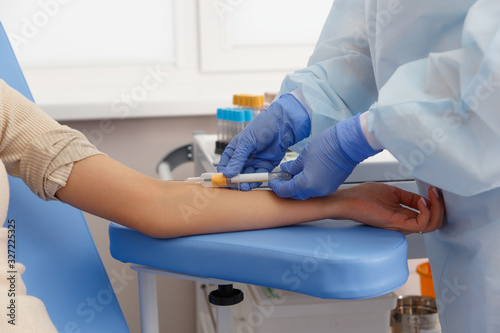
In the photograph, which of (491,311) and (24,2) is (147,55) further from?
(491,311)

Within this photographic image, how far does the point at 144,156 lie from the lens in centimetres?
205

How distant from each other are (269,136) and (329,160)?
0.61 ft

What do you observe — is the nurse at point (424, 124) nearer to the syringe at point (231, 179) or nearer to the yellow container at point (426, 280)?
the syringe at point (231, 179)

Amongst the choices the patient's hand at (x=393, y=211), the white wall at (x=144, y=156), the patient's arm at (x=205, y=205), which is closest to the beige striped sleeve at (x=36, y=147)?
the patient's arm at (x=205, y=205)

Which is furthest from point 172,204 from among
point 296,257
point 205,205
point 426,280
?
point 426,280

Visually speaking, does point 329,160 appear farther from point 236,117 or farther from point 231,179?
point 236,117

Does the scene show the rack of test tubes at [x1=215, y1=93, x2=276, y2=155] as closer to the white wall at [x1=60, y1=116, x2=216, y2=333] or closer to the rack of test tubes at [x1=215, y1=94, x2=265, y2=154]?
the rack of test tubes at [x1=215, y1=94, x2=265, y2=154]

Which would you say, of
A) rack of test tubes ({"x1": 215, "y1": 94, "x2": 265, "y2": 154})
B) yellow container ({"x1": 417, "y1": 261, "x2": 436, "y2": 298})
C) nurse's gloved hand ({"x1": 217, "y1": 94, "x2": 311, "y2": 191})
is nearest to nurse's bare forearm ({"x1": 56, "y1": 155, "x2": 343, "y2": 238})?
nurse's gloved hand ({"x1": 217, "y1": 94, "x2": 311, "y2": 191})

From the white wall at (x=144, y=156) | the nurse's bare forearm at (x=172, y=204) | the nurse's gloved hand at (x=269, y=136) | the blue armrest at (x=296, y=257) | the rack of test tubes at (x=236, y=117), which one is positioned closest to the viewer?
the blue armrest at (x=296, y=257)

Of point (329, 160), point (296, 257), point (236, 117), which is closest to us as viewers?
point (296, 257)

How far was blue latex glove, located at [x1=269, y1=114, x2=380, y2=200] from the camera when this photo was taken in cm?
90

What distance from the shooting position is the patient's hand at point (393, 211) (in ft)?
3.00

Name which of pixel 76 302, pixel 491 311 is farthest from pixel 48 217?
pixel 491 311

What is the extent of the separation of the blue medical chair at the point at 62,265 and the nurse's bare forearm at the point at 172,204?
13 cm
